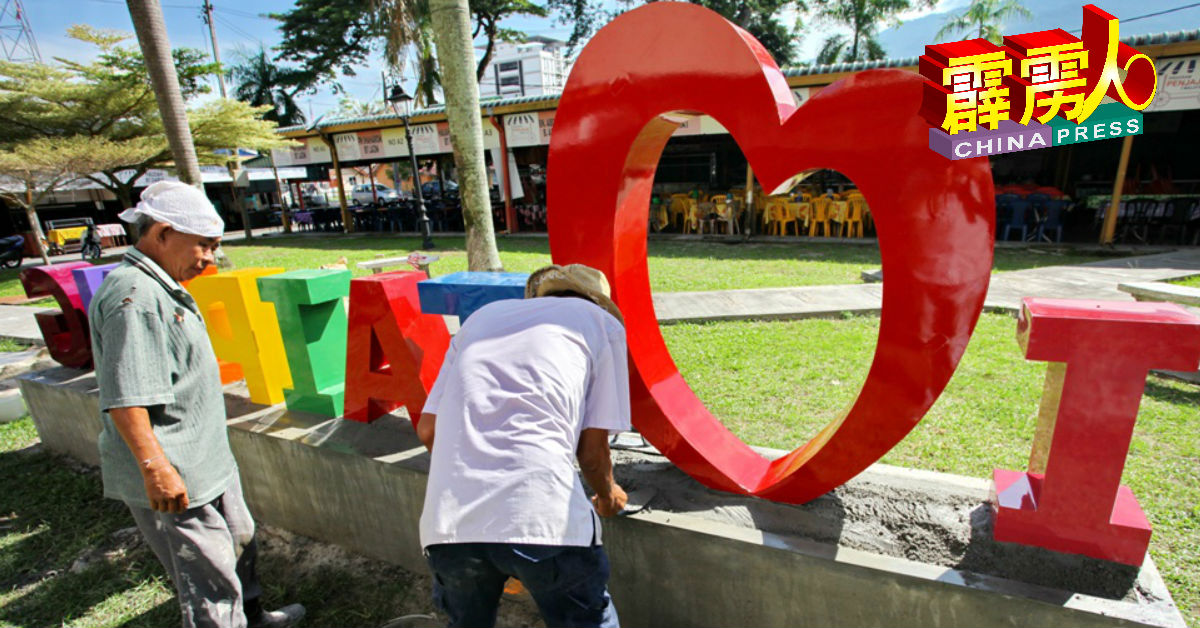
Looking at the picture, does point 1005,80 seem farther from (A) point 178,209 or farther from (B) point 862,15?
(B) point 862,15

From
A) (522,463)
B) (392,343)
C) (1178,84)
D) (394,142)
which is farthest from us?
(394,142)

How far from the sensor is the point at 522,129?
15.2 meters

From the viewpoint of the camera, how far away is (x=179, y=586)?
2396 mm

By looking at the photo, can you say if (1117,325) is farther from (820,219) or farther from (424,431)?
(820,219)

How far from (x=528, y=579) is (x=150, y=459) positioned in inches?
61.3

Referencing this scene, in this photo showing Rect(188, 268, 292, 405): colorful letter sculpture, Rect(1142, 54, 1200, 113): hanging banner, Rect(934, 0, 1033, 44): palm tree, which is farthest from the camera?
Rect(934, 0, 1033, 44): palm tree

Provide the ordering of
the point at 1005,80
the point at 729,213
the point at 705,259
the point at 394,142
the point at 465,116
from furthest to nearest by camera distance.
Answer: the point at 394,142 < the point at 729,213 < the point at 705,259 < the point at 465,116 < the point at 1005,80

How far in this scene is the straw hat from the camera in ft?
6.71

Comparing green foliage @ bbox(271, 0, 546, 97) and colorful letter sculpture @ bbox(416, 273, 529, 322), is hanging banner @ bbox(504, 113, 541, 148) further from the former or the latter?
colorful letter sculpture @ bbox(416, 273, 529, 322)

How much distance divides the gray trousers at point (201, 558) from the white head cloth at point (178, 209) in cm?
115

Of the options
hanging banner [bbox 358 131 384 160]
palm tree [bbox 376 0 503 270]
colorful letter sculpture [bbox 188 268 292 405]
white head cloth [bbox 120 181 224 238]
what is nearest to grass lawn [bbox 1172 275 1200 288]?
palm tree [bbox 376 0 503 270]

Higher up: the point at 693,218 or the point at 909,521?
the point at 693,218

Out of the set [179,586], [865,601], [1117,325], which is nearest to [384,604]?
[179,586]

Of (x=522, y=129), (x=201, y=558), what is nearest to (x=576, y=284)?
(x=201, y=558)
